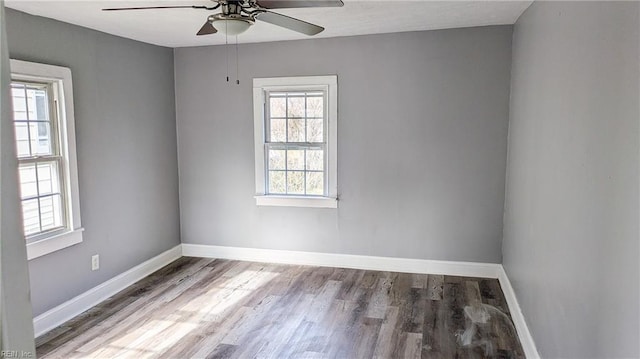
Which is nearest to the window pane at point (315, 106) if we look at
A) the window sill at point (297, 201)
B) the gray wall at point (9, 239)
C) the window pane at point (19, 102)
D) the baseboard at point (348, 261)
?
the window sill at point (297, 201)

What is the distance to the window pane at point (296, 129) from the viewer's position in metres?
4.64

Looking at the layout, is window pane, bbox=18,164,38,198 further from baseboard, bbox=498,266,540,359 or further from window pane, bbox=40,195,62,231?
baseboard, bbox=498,266,540,359

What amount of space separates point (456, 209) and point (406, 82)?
131 centimetres

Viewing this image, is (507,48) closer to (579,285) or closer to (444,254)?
(444,254)

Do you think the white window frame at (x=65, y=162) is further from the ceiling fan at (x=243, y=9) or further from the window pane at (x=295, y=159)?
the window pane at (x=295, y=159)

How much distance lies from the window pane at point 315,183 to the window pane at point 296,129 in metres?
0.39

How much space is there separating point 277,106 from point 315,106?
16.3 inches

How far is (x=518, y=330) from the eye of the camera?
3.18 metres

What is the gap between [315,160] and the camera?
4652 millimetres

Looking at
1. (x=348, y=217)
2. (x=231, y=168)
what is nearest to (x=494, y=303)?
(x=348, y=217)

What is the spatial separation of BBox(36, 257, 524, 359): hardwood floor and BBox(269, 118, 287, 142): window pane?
139 cm

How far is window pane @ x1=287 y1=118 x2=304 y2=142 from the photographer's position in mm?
4637

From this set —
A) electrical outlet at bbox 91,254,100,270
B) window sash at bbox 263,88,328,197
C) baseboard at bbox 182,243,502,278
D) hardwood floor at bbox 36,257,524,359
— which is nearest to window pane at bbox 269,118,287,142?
window sash at bbox 263,88,328,197

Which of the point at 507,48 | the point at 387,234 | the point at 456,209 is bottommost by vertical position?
the point at 387,234
